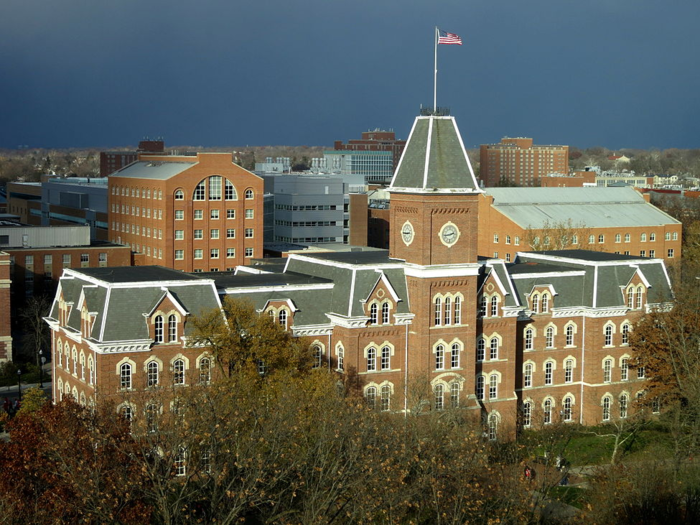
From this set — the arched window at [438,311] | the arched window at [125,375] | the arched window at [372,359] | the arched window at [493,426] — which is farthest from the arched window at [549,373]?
the arched window at [125,375]

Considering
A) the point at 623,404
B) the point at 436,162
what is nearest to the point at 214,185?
the point at 436,162

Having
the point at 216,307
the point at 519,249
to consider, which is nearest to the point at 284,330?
the point at 216,307

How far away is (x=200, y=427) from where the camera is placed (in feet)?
176

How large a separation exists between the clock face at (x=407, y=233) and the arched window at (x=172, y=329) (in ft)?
62.0

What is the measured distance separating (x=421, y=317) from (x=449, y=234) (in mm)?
6522

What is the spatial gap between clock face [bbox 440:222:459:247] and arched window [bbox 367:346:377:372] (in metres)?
9.57

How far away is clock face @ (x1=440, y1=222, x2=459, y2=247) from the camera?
80.5 meters

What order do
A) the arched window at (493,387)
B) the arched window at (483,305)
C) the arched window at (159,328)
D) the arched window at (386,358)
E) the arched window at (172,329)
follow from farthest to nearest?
the arched window at (493,387)
the arched window at (483,305)
the arched window at (386,358)
the arched window at (172,329)
the arched window at (159,328)

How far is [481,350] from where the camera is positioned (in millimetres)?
84438

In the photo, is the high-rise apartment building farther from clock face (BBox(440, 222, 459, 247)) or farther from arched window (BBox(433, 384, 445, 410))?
arched window (BBox(433, 384, 445, 410))

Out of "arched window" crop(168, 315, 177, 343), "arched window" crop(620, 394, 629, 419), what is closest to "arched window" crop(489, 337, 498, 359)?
"arched window" crop(620, 394, 629, 419)

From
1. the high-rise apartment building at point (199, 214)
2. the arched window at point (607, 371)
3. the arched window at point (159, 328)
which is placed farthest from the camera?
the high-rise apartment building at point (199, 214)

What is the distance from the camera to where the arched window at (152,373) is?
238 feet

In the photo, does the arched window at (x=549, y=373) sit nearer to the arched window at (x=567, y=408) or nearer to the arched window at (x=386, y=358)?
→ the arched window at (x=567, y=408)
